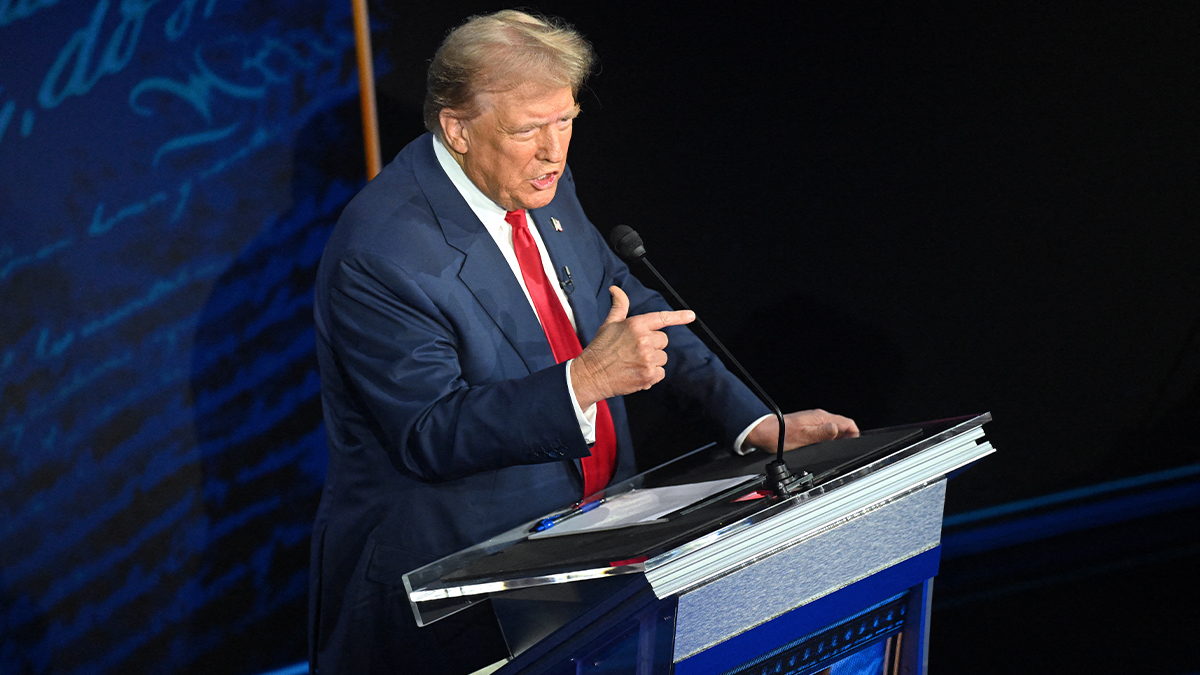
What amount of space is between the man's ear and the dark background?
0.80 metres

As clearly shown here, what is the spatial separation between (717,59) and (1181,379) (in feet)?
5.57

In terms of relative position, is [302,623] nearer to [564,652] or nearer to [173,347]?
[173,347]

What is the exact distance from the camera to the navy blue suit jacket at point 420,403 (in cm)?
152

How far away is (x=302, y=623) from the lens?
2664 mm

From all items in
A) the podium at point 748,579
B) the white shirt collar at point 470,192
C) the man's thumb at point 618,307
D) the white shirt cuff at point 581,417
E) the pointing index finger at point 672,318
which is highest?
the white shirt collar at point 470,192

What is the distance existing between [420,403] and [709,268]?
157 cm

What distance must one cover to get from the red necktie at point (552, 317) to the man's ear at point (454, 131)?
0.14m

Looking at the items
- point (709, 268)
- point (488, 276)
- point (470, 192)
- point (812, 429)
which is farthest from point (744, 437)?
point (709, 268)

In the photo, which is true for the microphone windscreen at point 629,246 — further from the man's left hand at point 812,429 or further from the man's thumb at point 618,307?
the man's left hand at point 812,429

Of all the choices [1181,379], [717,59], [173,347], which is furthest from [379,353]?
[1181,379]

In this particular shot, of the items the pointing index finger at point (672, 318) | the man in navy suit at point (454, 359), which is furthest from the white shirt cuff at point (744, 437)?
the pointing index finger at point (672, 318)

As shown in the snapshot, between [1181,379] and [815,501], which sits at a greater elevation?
[815,501]

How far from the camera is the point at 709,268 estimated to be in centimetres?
297

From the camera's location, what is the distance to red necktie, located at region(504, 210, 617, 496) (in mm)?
1782
